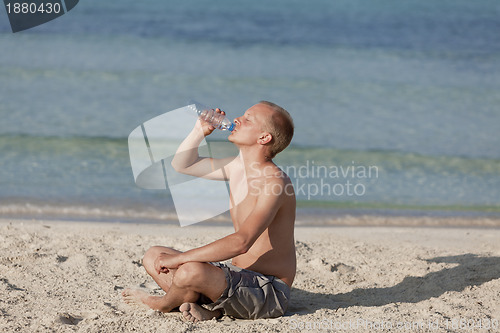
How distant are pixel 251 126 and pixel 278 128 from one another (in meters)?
0.14

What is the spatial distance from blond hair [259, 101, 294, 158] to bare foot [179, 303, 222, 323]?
2.91 ft

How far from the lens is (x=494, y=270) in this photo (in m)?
4.01

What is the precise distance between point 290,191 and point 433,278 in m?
1.28

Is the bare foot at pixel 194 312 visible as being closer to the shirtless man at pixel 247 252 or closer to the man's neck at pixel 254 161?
the shirtless man at pixel 247 252

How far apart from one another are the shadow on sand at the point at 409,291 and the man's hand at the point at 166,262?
72cm

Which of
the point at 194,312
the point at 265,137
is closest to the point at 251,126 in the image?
the point at 265,137

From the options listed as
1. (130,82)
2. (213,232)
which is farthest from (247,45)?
(213,232)

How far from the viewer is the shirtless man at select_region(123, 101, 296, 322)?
A: 306 cm

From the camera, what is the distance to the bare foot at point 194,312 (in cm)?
311

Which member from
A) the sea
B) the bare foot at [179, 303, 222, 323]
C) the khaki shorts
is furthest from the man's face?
the sea

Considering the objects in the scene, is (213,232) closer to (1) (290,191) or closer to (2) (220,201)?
(2) (220,201)

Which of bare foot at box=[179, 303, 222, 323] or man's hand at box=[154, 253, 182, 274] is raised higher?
man's hand at box=[154, 253, 182, 274]

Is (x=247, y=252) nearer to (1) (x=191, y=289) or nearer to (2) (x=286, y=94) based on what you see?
(1) (x=191, y=289)

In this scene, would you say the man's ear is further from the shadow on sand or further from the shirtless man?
the shadow on sand
